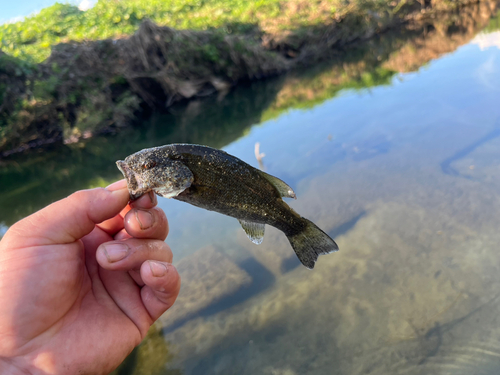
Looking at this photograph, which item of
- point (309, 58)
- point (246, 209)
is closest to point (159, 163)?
point (246, 209)

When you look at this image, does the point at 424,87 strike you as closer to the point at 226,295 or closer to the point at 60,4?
the point at 226,295

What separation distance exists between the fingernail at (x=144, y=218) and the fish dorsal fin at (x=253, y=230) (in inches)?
28.4

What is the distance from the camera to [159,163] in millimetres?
2248

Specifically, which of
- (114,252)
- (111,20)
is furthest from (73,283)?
(111,20)

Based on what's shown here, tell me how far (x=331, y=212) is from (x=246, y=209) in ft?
13.3

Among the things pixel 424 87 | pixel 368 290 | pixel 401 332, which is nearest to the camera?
pixel 401 332

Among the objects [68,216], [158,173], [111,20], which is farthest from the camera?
[111,20]

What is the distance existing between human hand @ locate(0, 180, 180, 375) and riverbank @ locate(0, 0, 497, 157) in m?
16.3

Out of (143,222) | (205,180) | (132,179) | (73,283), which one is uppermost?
(132,179)

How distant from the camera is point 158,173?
2.23 meters

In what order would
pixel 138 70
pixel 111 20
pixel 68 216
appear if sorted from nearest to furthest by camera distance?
pixel 68 216
pixel 138 70
pixel 111 20

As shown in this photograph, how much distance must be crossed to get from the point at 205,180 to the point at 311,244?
0.95 metres

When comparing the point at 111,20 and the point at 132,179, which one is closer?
the point at 132,179

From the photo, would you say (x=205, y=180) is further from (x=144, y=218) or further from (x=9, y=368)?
(x=9, y=368)
